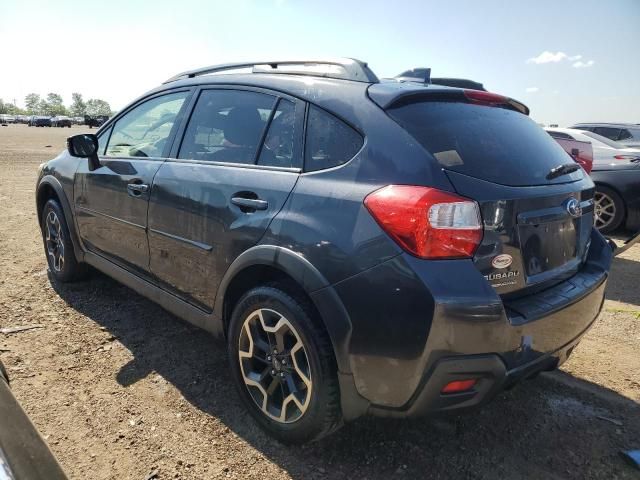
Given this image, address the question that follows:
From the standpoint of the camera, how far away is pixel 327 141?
7.17ft

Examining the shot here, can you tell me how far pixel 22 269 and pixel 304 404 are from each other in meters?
3.94

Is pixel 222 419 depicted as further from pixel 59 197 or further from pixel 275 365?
pixel 59 197

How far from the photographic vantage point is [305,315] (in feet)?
6.83

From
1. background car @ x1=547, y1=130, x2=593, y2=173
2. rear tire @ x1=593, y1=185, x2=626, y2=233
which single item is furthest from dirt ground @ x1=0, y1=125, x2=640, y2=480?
rear tire @ x1=593, y1=185, x2=626, y2=233

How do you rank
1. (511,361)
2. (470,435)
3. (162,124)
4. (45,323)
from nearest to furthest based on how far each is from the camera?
(511,361), (470,435), (162,124), (45,323)

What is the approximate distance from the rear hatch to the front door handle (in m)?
1.74

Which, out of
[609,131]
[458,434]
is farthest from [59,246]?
[609,131]

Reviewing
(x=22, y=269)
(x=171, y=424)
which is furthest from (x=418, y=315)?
(x=22, y=269)

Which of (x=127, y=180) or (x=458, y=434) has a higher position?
(x=127, y=180)

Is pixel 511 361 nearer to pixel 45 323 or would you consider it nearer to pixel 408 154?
pixel 408 154

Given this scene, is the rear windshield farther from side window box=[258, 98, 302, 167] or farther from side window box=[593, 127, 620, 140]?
side window box=[593, 127, 620, 140]

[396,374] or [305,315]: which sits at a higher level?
[305,315]

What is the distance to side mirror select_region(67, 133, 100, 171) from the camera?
3.57 m

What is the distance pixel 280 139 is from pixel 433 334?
4.06ft
